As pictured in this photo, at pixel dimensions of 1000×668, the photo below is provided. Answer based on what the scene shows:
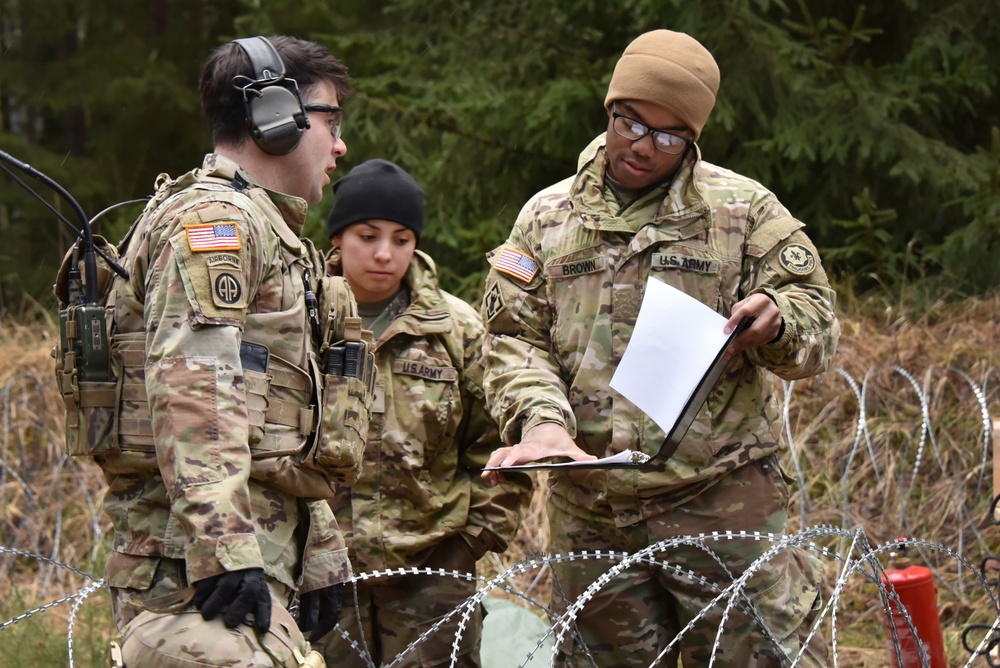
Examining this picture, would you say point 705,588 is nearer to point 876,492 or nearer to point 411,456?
point 411,456

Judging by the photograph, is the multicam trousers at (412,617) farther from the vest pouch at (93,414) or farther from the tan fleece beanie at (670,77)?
the tan fleece beanie at (670,77)

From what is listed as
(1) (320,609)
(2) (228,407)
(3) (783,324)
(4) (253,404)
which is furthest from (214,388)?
(3) (783,324)

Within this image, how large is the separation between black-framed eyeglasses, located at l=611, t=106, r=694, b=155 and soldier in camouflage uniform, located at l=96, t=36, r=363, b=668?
0.79 m

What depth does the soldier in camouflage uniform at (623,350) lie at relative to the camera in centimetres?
340

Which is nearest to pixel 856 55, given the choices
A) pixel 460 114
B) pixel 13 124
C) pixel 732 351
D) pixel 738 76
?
pixel 738 76

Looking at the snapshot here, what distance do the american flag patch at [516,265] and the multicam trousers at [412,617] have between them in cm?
110

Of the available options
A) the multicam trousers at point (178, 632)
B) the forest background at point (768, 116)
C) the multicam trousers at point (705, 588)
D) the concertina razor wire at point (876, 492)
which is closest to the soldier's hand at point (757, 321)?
the multicam trousers at point (705, 588)

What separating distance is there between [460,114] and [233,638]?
590 centimetres

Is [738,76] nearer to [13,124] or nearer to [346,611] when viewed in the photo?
[346,611]

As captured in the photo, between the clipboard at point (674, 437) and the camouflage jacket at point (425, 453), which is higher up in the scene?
the clipboard at point (674, 437)

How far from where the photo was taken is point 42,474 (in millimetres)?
7520

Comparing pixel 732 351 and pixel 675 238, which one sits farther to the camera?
pixel 675 238

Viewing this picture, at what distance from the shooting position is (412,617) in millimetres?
4145

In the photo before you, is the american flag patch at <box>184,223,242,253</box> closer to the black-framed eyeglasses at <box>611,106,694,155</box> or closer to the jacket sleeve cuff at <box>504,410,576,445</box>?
the jacket sleeve cuff at <box>504,410,576,445</box>
